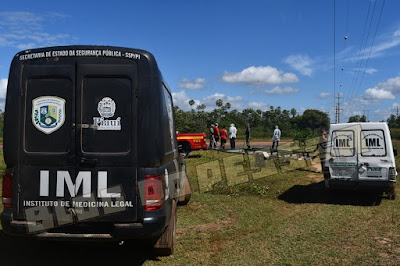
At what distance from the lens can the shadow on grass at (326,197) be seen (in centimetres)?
873

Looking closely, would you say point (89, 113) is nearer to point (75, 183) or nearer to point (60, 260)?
point (75, 183)

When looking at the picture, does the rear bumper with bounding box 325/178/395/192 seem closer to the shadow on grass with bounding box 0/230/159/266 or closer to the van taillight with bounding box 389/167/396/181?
the van taillight with bounding box 389/167/396/181

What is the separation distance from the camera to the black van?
13.1 feet

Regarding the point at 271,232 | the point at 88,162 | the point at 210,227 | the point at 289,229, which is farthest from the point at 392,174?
the point at 88,162

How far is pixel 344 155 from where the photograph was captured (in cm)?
841

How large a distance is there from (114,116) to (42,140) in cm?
94

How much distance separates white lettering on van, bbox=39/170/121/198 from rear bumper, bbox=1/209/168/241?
1.22 ft

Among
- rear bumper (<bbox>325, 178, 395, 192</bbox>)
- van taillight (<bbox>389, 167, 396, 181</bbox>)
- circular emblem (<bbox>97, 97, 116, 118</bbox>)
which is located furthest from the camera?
rear bumper (<bbox>325, 178, 395, 192</bbox>)

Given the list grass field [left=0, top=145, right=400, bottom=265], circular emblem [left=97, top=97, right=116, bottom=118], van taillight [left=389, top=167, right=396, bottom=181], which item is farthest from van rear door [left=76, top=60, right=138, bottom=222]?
van taillight [left=389, top=167, right=396, bottom=181]

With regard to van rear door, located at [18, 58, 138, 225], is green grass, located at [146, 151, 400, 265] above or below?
below

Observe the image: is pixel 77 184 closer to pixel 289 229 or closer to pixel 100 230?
pixel 100 230

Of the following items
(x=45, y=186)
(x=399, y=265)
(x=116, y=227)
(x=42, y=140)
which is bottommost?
(x=399, y=265)

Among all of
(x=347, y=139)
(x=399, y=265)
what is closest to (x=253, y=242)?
(x=399, y=265)

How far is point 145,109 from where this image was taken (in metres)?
4.03
